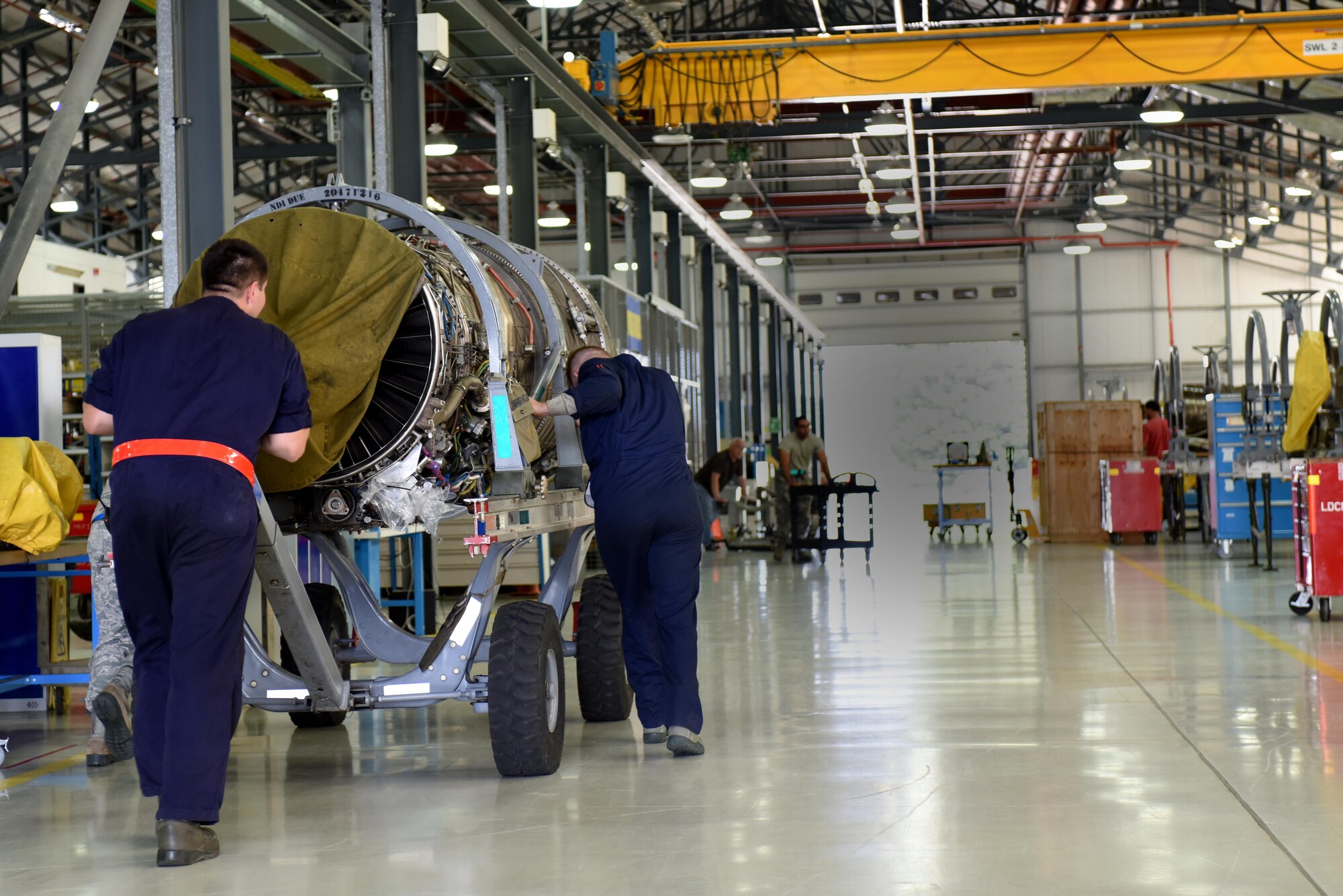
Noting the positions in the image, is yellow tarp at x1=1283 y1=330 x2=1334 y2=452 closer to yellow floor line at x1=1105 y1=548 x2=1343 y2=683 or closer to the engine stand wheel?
yellow floor line at x1=1105 y1=548 x2=1343 y2=683

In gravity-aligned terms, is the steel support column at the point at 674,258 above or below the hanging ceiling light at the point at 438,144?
below

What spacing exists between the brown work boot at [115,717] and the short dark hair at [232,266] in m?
1.78

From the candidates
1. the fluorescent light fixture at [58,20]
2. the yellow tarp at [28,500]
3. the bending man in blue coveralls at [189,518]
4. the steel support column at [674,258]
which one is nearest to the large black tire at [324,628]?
the yellow tarp at [28,500]

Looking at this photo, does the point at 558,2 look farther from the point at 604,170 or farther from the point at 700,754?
the point at 700,754

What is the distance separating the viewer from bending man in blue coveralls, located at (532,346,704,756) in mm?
5762

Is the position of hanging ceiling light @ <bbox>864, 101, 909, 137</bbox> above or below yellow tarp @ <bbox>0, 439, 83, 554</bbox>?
above

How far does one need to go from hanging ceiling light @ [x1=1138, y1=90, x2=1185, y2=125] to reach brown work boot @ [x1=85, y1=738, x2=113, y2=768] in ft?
52.0

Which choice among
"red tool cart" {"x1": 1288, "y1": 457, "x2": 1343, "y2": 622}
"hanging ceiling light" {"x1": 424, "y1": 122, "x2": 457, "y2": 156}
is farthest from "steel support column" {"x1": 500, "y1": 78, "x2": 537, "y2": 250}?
"red tool cart" {"x1": 1288, "y1": 457, "x2": 1343, "y2": 622}

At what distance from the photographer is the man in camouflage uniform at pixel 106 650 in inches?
228

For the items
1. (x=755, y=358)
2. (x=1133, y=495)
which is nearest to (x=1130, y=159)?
(x=1133, y=495)

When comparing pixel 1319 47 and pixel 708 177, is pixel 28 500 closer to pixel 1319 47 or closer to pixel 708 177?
pixel 708 177

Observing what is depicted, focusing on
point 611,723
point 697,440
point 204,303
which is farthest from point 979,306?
point 204,303

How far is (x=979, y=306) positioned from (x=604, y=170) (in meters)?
23.4

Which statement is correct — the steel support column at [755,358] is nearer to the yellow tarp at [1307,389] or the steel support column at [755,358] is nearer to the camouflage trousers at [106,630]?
the yellow tarp at [1307,389]
